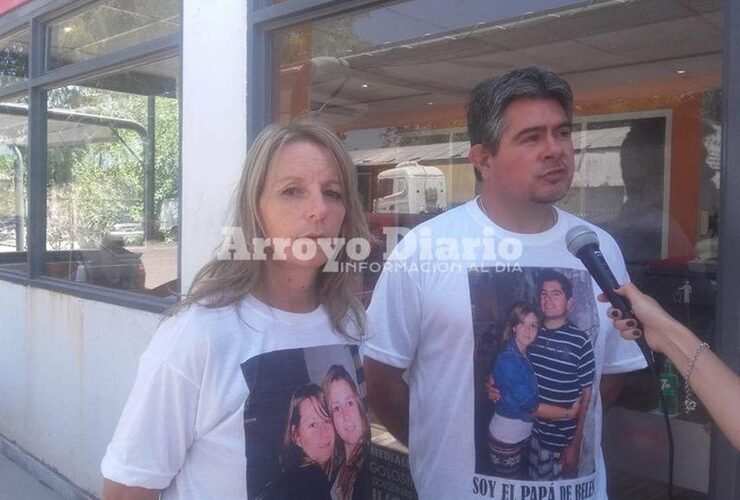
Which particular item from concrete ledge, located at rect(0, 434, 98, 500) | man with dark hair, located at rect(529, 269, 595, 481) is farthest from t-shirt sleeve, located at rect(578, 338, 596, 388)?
concrete ledge, located at rect(0, 434, 98, 500)

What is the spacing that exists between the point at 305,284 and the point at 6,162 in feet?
16.4

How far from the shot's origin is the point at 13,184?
5.47 m

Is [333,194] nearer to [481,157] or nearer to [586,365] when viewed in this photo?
[481,157]

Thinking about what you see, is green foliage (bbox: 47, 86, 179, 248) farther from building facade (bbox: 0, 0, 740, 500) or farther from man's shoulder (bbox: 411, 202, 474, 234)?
man's shoulder (bbox: 411, 202, 474, 234)

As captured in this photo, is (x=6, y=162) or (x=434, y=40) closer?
(x=434, y=40)

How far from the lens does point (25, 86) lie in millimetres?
4703

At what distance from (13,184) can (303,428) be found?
16.4ft

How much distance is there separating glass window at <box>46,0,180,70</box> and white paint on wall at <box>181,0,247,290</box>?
32 cm

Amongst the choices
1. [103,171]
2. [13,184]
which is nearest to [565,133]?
[103,171]

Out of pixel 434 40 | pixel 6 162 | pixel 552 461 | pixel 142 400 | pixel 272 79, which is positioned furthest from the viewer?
pixel 6 162

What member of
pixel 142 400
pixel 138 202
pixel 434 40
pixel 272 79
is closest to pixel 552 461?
pixel 142 400

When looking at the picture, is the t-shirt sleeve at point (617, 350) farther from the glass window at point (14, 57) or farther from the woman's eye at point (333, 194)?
the glass window at point (14, 57)

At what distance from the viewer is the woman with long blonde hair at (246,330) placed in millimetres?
1295

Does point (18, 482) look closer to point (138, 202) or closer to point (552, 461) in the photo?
point (138, 202)
